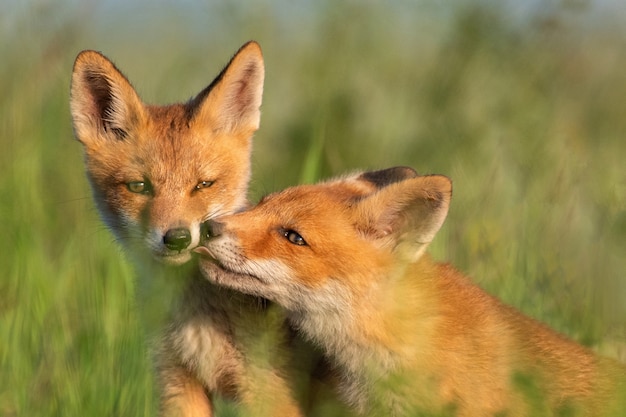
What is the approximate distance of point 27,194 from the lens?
239 inches

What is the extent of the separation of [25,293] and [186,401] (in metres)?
1.38

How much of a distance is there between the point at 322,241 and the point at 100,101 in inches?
67.0

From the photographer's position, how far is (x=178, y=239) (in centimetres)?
458

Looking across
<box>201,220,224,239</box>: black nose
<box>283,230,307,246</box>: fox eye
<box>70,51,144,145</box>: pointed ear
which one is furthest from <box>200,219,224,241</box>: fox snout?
<box>70,51,144,145</box>: pointed ear

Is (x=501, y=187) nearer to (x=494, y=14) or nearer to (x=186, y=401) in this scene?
(x=494, y=14)

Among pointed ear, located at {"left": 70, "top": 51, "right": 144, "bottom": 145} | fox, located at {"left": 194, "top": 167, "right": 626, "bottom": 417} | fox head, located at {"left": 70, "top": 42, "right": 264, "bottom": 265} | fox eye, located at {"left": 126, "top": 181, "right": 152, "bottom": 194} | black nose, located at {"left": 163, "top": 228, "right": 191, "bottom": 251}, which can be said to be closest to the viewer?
fox, located at {"left": 194, "top": 167, "right": 626, "bottom": 417}

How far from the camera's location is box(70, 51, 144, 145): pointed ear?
538cm

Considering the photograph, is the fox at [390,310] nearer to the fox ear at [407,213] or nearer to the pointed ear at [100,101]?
the fox ear at [407,213]

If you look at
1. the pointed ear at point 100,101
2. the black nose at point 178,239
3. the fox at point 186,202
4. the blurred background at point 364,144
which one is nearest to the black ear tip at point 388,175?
the blurred background at point 364,144

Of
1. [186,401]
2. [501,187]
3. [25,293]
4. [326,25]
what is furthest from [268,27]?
[186,401]

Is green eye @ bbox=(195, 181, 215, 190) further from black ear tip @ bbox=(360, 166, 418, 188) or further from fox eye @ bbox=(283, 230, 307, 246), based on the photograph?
black ear tip @ bbox=(360, 166, 418, 188)

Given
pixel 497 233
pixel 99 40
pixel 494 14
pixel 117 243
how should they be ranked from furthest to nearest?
pixel 99 40 → pixel 497 233 → pixel 117 243 → pixel 494 14

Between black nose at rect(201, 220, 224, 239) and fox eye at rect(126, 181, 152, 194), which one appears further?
fox eye at rect(126, 181, 152, 194)

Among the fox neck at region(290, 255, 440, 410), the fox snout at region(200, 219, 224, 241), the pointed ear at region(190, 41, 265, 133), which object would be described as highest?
the pointed ear at region(190, 41, 265, 133)
